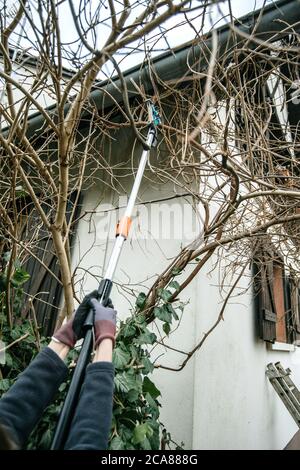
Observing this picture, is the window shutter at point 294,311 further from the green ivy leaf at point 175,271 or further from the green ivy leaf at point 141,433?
the green ivy leaf at point 141,433

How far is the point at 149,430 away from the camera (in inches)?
58.5

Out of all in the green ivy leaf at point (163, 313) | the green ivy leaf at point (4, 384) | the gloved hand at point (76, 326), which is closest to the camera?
the gloved hand at point (76, 326)

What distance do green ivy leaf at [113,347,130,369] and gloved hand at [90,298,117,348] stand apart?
671 millimetres

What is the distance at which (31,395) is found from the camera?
3.59 ft

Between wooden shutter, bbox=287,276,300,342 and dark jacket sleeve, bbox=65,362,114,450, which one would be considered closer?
dark jacket sleeve, bbox=65,362,114,450

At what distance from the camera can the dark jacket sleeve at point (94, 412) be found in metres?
0.86

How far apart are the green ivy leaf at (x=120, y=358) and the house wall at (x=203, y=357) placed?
620 mm

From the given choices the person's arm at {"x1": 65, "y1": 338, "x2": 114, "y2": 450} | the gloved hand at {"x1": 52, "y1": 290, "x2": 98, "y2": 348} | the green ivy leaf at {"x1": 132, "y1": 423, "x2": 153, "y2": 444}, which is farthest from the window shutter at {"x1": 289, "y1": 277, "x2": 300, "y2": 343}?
the person's arm at {"x1": 65, "y1": 338, "x2": 114, "y2": 450}

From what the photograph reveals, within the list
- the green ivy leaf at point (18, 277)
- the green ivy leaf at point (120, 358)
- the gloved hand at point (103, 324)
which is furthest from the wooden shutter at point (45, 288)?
the gloved hand at point (103, 324)

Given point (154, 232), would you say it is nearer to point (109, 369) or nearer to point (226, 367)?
point (226, 367)

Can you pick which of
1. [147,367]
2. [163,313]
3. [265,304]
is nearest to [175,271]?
[163,313]

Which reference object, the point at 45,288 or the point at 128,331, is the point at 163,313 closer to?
the point at 128,331

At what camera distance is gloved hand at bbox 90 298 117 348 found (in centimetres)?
110

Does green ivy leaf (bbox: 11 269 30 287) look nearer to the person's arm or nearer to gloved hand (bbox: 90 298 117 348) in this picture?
gloved hand (bbox: 90 298 117 348)
